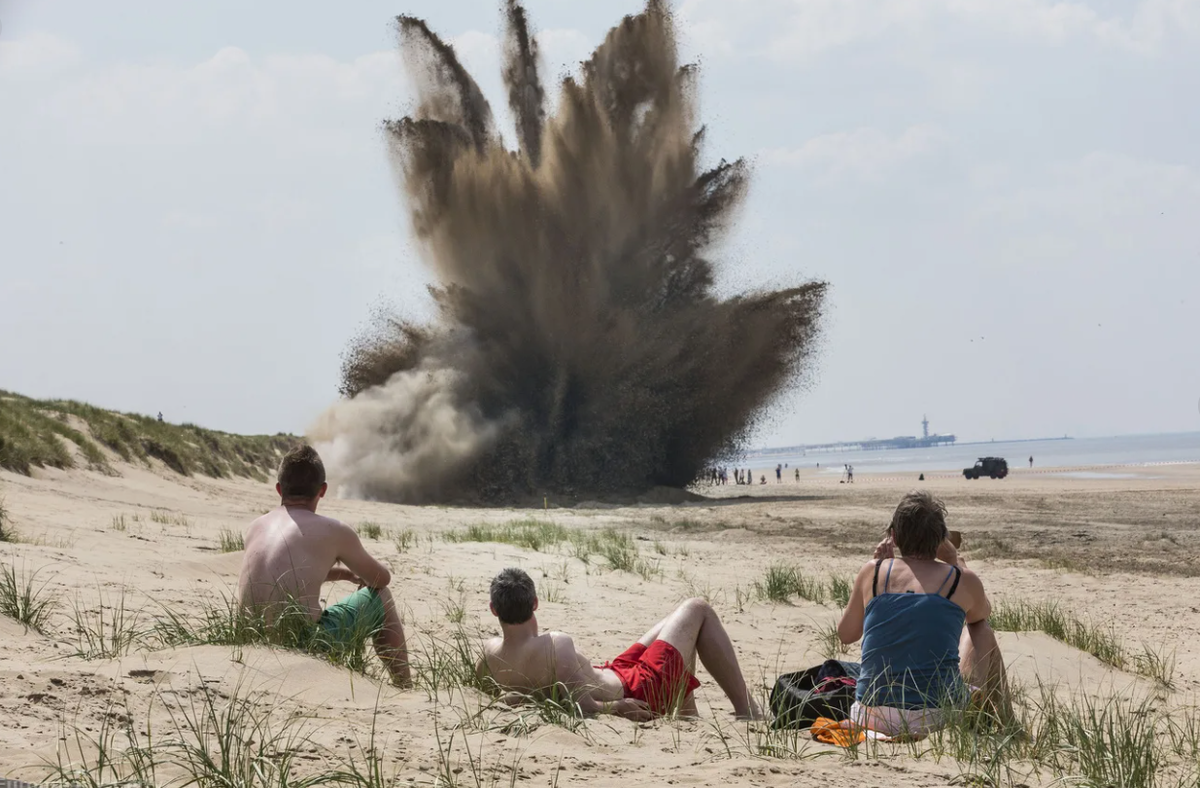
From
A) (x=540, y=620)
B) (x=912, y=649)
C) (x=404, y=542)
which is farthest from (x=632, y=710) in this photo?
(x=404, y=542)

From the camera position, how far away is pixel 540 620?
820cm

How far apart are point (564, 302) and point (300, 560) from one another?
2931 centimetres

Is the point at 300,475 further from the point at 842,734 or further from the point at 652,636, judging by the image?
the point at 842,734

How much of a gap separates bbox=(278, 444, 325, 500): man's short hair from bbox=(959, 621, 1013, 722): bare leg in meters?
3.13

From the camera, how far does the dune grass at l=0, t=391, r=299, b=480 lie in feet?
56.4

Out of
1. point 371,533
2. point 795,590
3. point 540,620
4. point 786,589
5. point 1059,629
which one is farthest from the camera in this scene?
point 371,533

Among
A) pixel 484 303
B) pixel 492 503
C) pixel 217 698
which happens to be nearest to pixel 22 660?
pixel 217 698

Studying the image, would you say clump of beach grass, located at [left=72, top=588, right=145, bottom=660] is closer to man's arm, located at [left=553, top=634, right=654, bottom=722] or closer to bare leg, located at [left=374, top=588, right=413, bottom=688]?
bare leg, located at [left=374, top=588, right=413, bottom=688]

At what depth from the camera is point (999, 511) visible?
79.8ft

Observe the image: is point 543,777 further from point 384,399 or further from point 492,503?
point 384,399

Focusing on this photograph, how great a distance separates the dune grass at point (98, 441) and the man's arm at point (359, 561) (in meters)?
A: 12.5

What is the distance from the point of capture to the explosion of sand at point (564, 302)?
32.8 meters

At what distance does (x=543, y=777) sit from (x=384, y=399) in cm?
3176

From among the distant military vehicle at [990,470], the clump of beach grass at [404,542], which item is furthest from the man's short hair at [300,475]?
the distant military vehicle at [990,470]
